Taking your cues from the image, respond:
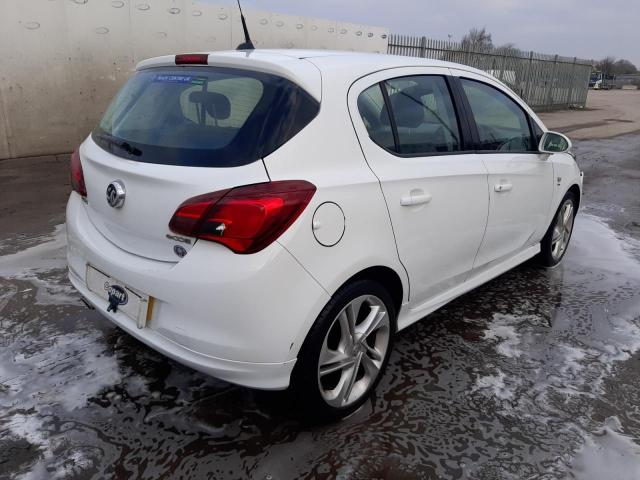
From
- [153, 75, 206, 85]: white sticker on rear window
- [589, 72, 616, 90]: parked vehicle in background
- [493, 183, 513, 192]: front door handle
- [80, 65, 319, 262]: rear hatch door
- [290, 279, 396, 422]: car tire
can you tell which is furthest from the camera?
[589, 72, 616, 90]: parked vehicle in background

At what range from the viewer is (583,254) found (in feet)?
16.8

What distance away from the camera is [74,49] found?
862 cm

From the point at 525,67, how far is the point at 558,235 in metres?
18.3

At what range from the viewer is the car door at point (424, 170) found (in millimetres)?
2568

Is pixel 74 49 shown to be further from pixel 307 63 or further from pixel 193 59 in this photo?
pixel 307 63

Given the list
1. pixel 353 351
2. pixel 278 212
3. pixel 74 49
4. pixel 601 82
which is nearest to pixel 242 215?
pixel 278 212

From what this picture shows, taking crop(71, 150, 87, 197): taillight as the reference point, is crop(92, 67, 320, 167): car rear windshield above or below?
above

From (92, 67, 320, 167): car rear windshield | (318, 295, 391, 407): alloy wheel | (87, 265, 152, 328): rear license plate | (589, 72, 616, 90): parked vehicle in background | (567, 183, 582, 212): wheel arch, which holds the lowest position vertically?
(318, 295, 391, 407): alloy wheel

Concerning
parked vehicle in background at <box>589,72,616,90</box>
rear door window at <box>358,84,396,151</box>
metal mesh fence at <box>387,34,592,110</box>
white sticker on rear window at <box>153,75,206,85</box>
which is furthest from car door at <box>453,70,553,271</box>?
parked vehicle in background at <box>589,72,616,90</box>

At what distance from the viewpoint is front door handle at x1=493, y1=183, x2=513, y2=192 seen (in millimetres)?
3365

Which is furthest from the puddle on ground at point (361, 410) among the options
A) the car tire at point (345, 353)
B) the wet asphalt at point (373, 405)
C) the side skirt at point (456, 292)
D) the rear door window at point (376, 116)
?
the rear door window at point (376, 116)

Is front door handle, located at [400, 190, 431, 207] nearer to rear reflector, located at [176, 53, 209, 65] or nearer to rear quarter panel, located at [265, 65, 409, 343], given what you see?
rear quarter panel, located at [265, 65, 409, 343]

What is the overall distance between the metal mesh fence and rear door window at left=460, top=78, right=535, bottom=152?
455 inches

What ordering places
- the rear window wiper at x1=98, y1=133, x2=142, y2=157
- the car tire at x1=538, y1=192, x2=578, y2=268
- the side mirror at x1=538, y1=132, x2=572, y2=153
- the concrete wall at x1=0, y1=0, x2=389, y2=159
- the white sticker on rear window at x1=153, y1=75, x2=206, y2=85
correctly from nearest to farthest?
the rear window wiper at x1=98, y1=133, x2=142, y2=157, the white sticker on rear window at x1=153, y1=75, x2=206, y2=85, the side mirror at x1=538, y1=132, x2=572, y2=153, the car tire at x1=538, y1=192, x2=578, y2=268, the concrete wall at x1=0, y1=0, x2=389, y2=159
